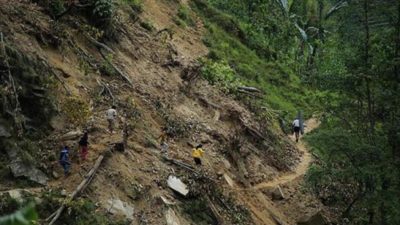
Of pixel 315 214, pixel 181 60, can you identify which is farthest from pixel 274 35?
pixel 315 214

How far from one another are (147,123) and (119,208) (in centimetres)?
424

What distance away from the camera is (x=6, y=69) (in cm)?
1211

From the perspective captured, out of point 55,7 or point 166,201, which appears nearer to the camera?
point 166,201

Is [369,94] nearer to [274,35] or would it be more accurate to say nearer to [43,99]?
[43,99]

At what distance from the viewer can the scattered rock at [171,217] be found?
491 inches

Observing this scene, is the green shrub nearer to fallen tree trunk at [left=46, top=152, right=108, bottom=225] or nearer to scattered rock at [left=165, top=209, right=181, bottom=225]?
fallen tree trunk at [left=46, top=152, right=108, bottom=225]

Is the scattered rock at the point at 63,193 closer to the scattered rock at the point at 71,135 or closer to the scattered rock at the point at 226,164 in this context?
the scattered rock at the point at 71,135

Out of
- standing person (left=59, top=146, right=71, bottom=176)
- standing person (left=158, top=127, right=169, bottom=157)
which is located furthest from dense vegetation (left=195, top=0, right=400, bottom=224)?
standing person (left=59, top=146, right=71, bottom=176)

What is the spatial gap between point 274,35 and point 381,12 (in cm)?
2092

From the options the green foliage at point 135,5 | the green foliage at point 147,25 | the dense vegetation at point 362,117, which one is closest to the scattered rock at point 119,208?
the dense vegetation at point 362,117

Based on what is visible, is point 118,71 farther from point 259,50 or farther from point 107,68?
point 259,50

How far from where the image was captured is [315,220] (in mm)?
16766

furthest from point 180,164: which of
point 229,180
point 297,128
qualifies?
point 297,128

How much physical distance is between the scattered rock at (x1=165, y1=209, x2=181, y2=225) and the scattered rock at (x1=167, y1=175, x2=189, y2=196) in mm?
800
